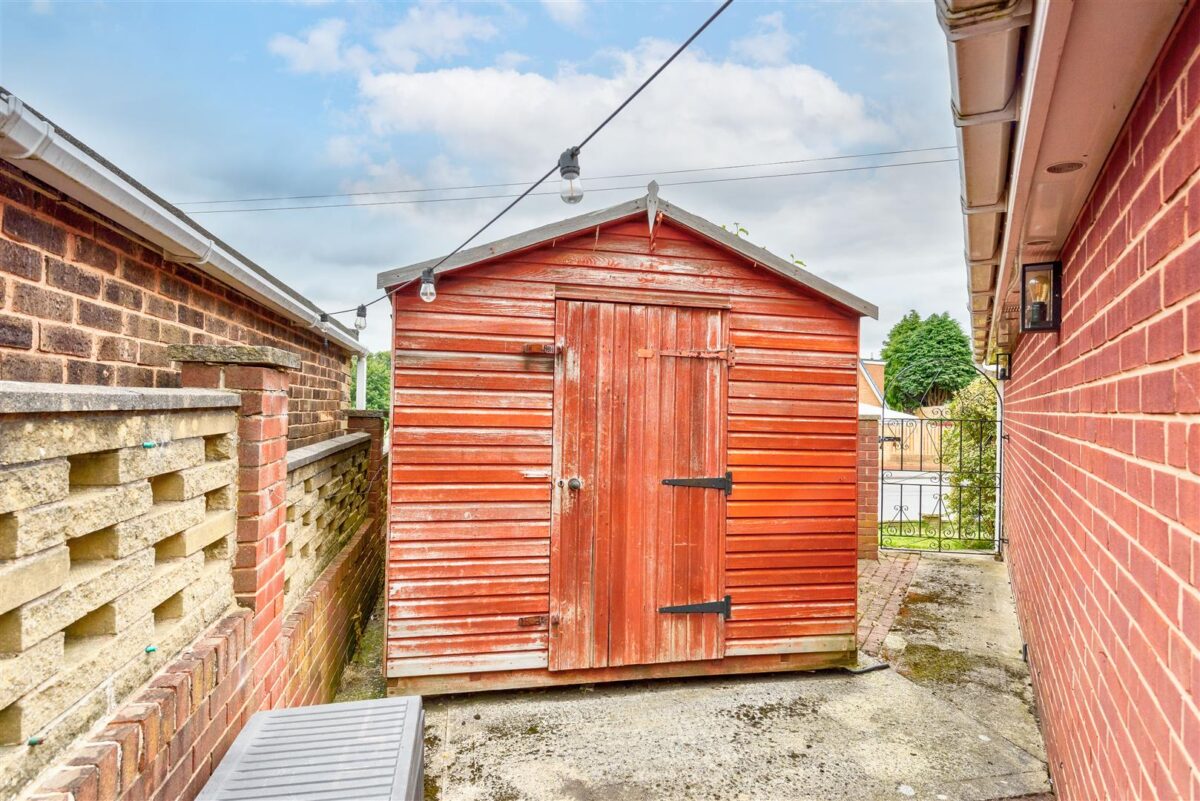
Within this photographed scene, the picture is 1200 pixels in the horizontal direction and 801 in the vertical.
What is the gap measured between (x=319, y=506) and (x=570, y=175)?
2335 millimetres

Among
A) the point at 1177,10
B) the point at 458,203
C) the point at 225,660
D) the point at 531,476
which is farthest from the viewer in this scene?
the point at 458,203

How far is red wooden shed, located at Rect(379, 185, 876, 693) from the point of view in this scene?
3.61m

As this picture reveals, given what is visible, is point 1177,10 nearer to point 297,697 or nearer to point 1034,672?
point 297,697

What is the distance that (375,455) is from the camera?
5.60 meters

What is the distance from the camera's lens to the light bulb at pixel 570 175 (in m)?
2.46

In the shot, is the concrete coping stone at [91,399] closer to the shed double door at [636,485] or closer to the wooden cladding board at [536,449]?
the wooden cladding board at [536,449]

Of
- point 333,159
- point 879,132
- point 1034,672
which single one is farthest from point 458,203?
point 1034,672

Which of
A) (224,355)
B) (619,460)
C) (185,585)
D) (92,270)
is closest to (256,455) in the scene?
(224,355)

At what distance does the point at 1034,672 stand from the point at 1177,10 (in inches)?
144

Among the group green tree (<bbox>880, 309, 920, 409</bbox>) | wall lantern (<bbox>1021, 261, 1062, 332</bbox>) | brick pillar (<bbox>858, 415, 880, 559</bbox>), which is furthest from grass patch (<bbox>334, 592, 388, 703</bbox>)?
green tree (<bbox>880, 309, 920, 409</bbox>)

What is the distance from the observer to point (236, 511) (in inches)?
78.6

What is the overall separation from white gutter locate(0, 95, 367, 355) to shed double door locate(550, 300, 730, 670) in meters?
1.73

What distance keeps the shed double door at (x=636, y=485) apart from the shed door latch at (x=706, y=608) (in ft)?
0.04

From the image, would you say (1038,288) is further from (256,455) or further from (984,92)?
(256,455)
